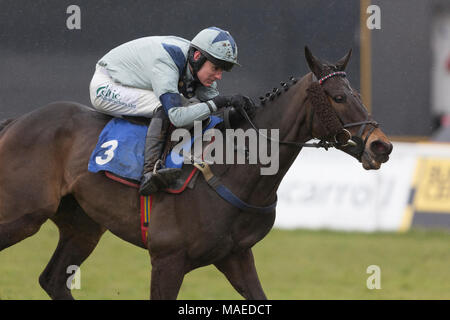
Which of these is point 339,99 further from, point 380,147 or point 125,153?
point 125,153

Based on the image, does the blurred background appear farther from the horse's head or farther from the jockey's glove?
the horse's head

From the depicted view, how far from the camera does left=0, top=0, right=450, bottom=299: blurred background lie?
277 inches

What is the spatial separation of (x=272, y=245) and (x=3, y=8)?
4514mm

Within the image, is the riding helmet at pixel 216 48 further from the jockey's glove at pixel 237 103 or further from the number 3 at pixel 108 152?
the number 3 at pixel 108 152

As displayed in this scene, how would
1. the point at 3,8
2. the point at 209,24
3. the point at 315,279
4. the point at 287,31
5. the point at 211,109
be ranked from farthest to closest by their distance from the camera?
the point at 287,31
the point at 315,279
the point at 209,24
the point at 3,8
the point at 211,109

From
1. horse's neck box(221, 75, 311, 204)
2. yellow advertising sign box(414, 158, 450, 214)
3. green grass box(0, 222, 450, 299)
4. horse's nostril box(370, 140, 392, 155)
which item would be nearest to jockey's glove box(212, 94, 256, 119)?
horse's neck box(221, 75, 311, 204)

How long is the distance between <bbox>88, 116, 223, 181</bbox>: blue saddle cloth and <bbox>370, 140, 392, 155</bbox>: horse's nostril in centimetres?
97

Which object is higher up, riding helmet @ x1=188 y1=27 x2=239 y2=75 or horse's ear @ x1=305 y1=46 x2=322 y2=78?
riding helmet @ x1=188 y1=27 x2=239 y2=75

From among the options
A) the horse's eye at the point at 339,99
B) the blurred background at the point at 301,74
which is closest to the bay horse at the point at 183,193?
the horse's eye at the point at 339,99

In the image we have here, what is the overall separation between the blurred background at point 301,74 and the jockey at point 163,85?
6.74 feet

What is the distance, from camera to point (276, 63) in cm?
944

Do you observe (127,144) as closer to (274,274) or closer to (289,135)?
Answer: (289,135)

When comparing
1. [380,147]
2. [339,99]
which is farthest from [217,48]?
[380,147]

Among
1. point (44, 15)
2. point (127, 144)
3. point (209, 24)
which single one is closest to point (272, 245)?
point (209, 24)
